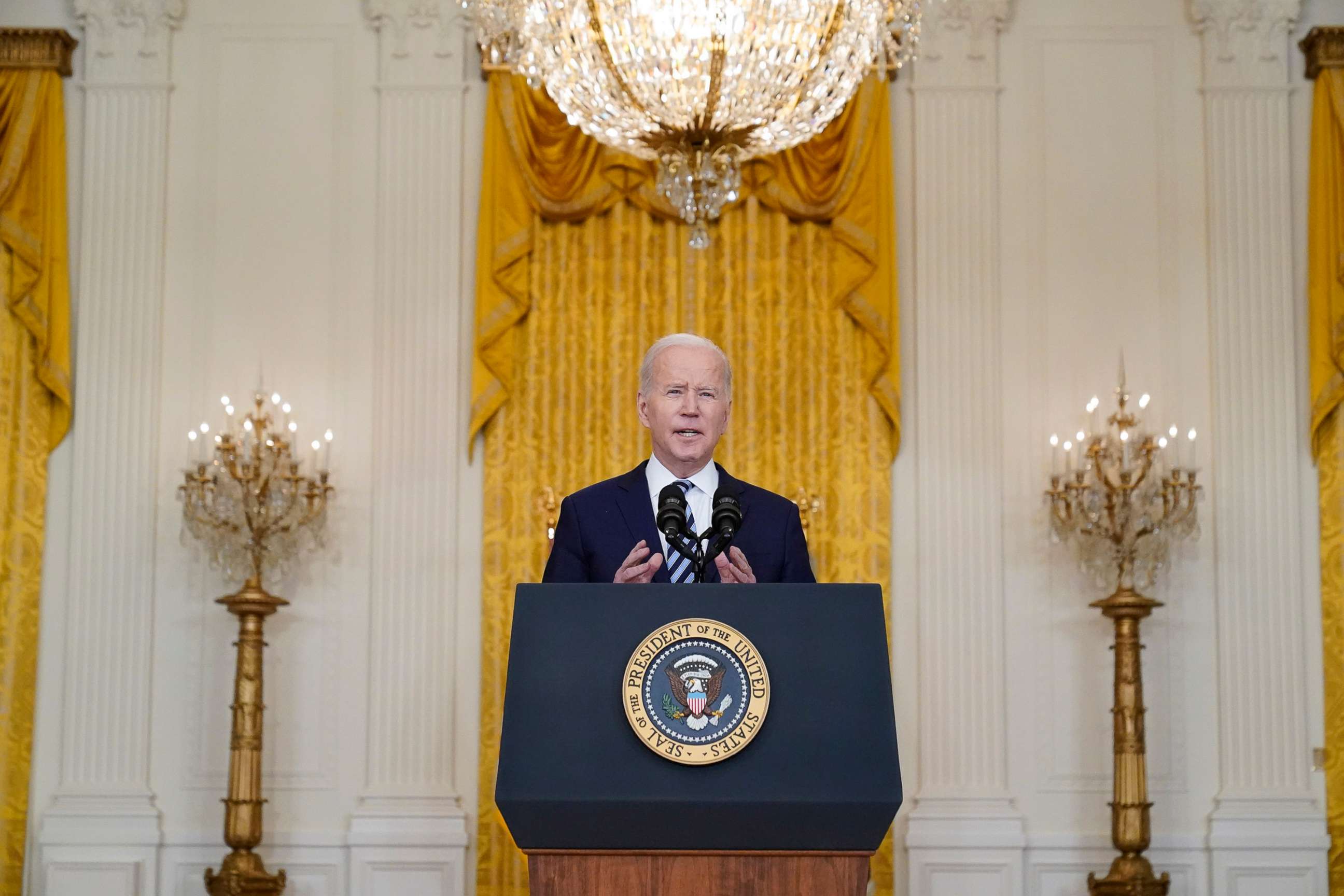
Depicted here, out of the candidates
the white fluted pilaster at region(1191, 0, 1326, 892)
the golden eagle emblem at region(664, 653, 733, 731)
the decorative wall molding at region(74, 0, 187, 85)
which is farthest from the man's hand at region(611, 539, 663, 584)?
the decorative wall molding at region(74, 0, 187, 85)

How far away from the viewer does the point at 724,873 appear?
2.55 metres

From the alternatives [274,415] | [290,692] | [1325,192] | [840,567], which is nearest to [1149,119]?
[1325,192]

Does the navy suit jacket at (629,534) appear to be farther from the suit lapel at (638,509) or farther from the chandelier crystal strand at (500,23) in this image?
the chandelier crystal strand at (500,23)

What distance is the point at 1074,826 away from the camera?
709 cm

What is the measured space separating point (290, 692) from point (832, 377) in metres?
3.00

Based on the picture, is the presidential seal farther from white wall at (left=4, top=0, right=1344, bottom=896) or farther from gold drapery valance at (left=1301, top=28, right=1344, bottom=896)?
gold drapery valance at (left=1301, top=28, right=1344, bottom=896)

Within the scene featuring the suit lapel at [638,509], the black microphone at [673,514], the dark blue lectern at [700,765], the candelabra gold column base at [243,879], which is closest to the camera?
the dark blue lectern at [700,765]

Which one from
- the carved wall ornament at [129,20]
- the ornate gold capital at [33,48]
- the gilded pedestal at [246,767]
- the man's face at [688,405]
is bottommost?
the gilded pedestal at [246,767]

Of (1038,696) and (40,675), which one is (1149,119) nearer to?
(1038,696)

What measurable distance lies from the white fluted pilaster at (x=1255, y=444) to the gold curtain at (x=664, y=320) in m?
1.64

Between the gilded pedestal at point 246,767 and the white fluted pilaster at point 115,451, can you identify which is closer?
the gilded pedestal at point 246,767

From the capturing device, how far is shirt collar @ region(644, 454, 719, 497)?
3.58 m

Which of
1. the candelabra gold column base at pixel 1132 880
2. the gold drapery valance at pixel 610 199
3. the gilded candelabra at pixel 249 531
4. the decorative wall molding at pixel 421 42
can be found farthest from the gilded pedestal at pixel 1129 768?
the decorative wall molding at pixel 421 42

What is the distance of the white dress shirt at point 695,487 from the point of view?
353 cm
